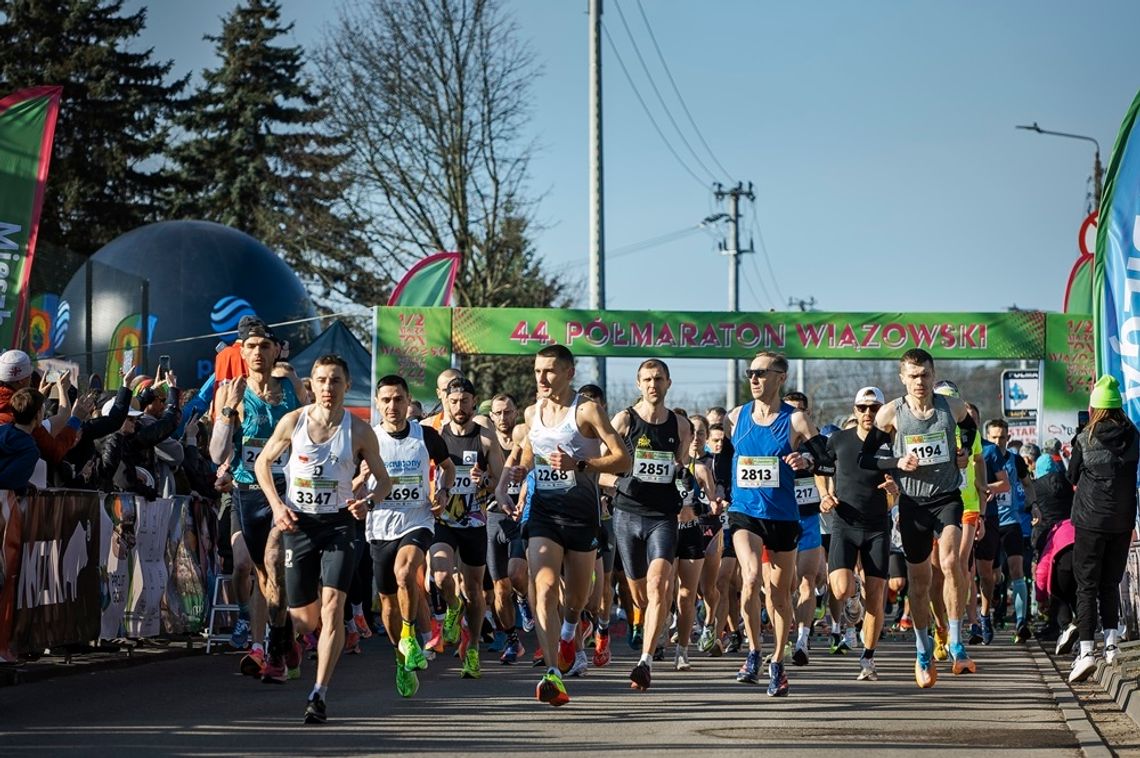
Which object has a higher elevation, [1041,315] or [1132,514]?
[1041,315]

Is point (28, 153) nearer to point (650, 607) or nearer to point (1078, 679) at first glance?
point (650, 607)

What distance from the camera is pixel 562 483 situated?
34.3 feet

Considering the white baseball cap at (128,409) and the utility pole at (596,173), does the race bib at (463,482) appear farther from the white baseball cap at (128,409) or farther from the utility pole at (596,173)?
the utility pole at (596,173)

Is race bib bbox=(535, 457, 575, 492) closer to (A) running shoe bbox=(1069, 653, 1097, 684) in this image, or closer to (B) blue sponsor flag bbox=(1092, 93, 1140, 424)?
(A) running shoe bbox=(1069, 653, 1097, 684)

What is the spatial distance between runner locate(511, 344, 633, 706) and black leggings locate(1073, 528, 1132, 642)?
3731 mm

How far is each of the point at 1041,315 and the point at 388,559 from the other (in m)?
16.1

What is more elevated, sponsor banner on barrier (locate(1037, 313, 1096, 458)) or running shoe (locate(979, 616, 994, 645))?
sponsor banner on barrier (locate(1037, 313, 1096, 458))

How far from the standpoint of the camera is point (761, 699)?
1095cm

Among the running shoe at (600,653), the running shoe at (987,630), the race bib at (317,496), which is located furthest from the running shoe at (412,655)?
the running shoe at (987,630)

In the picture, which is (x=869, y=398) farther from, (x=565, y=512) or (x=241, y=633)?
(x=241, y=633)

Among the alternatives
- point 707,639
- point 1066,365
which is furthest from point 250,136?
point 707,639

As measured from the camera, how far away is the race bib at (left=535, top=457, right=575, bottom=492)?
10461mm

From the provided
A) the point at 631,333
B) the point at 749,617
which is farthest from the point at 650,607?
the point at 631,333

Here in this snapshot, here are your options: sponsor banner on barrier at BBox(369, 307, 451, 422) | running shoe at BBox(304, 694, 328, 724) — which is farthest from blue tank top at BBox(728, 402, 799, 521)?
sponsor banner on barrier at BBox(369, 307, 451, 422)
